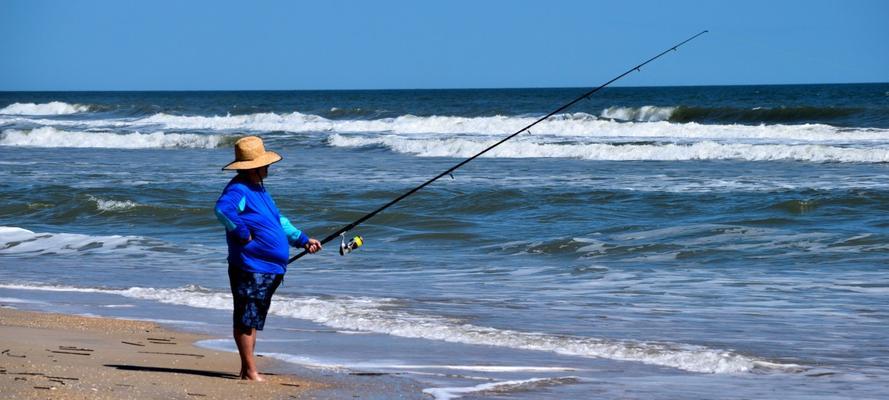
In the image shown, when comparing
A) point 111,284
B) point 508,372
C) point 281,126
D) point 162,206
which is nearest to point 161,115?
point 281,126

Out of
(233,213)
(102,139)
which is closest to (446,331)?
(233,213)

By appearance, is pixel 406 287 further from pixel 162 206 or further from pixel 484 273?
pixel 162 206

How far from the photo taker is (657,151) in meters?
24.4

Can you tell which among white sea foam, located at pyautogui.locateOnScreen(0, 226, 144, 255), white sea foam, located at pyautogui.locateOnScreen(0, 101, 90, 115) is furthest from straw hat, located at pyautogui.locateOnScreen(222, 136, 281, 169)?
white sea foam, located at pyautogui.locateOnScreen(0, 101, 90, 115)

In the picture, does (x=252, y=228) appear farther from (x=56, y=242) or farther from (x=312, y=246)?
(x=56, y=242)

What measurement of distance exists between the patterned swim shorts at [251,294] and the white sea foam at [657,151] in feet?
59.7

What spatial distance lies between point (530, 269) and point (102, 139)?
27.3 m

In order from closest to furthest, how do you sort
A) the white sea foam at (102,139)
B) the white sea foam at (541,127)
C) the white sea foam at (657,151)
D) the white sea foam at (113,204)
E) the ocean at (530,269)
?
the ocean at (530,269), the white sea foam at (113,204), the white sea foam at (657,151), the white sea foam at (541,127), the white sea foam at (102,139)

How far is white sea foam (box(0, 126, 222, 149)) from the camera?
33.3 metres

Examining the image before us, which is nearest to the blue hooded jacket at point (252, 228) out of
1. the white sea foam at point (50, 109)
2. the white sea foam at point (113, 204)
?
the white sea foam at point (113, 204)

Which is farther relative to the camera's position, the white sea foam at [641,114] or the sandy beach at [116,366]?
the white sea foam at [641,114]

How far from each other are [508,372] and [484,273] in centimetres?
373

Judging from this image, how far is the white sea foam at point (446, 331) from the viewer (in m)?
5.62

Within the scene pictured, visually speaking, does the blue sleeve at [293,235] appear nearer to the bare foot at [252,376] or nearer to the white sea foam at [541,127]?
the bare foot at [252,376]
